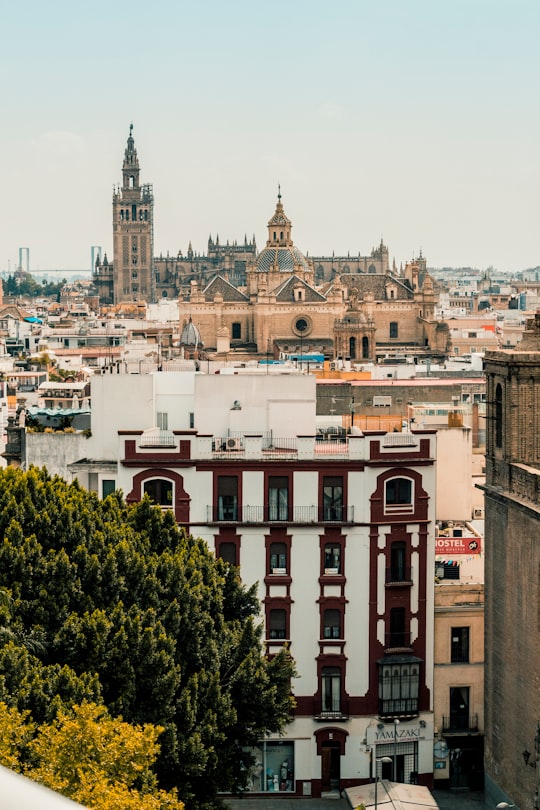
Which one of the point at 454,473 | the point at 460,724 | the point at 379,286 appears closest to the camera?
the point at 460,724

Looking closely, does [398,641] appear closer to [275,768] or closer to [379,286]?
[275,768]

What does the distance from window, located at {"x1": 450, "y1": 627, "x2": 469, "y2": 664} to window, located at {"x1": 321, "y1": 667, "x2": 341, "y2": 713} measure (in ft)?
9.50

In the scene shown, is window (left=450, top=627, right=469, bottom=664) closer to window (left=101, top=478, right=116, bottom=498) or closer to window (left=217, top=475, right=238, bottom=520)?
window (left=217, top=475, right=238, bottom=520)

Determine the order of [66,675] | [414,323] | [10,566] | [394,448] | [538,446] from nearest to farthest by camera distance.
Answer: [66,675] < [10,566] < [538,446] < [394,448] < [414,323]

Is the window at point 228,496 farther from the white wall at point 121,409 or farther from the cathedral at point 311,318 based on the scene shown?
the cathedral at point 311,318

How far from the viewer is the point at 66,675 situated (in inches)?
767

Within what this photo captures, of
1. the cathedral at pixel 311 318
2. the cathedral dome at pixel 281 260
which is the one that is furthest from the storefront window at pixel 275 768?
the cathedral dome at pixel 281 260

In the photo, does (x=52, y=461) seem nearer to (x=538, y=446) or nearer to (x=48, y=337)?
(x=538, y=446)

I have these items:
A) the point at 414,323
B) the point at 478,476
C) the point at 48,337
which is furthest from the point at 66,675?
the point at 414,323

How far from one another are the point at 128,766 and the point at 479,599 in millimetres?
16285

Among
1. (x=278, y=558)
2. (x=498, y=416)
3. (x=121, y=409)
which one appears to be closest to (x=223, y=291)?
(x=121, y=409)

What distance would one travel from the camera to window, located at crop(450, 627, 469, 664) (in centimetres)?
3147

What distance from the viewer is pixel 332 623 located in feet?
101

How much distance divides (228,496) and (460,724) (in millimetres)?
7818
